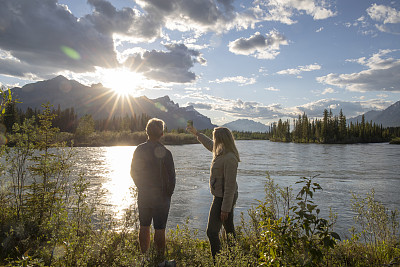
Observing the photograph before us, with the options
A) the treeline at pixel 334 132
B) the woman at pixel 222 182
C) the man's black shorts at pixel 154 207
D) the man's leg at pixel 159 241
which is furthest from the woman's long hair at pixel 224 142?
the treeline at pixel 334 132

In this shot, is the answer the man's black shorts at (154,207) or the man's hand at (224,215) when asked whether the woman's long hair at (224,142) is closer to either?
the man's hand at (224,215)

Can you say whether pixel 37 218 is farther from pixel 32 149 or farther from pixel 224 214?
pixel 224 214

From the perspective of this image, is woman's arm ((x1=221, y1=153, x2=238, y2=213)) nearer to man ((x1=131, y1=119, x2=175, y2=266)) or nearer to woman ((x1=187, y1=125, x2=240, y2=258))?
woman ((x1=187, y1=125, x2=240, y2=258))

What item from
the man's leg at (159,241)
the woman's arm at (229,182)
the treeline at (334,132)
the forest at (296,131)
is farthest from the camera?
the treeline at (334,132)

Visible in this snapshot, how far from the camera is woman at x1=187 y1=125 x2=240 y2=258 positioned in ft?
13.5

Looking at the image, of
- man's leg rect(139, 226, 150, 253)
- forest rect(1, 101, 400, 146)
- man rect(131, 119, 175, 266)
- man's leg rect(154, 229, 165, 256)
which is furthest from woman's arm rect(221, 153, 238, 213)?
forest rect(1, 101, 400, 146)

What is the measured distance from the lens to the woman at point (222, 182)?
4.12 m

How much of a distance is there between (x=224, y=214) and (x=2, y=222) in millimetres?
5012

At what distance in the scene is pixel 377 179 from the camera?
1805 cm

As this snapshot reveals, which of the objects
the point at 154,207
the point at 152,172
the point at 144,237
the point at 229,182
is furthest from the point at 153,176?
the point at 229,182

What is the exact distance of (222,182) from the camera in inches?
169

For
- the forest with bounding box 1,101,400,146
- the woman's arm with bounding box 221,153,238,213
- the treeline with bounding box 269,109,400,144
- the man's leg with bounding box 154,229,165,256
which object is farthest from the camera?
the treeline with bounding box 269,109,400,144

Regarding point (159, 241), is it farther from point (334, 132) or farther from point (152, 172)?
point (334, 132)

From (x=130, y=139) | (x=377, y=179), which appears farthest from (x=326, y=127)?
(x=377, y=179)
